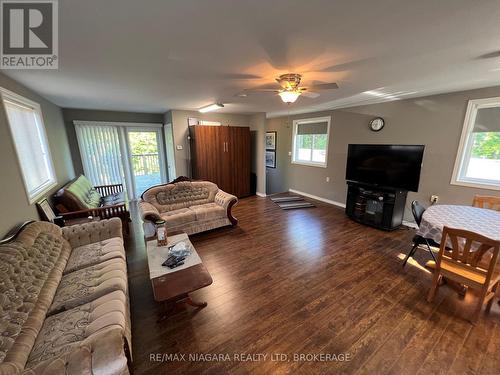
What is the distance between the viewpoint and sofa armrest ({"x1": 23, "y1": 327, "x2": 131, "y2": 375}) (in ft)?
3.23

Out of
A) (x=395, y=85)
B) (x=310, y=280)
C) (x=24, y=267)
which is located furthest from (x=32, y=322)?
(x=395, y=85)

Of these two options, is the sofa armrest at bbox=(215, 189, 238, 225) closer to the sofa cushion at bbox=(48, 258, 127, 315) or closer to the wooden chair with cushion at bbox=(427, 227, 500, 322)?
the sofa cushion at bbox=(48, 258, 127, 315)

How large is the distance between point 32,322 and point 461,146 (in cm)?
531

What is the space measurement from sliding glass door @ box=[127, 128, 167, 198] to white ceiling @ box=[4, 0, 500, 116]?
8.91 ft

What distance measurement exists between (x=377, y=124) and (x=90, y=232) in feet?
17.0

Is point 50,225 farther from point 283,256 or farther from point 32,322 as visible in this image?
point 283,256

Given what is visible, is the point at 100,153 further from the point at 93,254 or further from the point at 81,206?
the point at 93,254

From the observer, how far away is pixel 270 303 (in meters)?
2.07

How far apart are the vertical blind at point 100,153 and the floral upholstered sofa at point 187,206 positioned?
7.93ft

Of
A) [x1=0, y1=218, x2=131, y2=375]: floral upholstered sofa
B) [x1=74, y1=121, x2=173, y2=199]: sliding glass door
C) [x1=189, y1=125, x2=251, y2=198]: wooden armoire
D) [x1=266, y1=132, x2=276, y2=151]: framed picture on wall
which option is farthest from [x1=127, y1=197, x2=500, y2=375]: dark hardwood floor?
[x1=266, y1=132, x2=276, y2=151]: framed picture on wall

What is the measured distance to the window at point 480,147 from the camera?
2.88m

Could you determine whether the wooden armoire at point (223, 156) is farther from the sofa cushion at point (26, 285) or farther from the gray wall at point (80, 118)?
the sofa cushion at point (26, 285)

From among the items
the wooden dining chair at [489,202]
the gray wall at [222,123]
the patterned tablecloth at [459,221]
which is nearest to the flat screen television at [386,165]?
the wooden dining chair at [489,202]

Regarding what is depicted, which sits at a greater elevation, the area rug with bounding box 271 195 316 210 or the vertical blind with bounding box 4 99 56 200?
the vertical blind with bounding box 4 99 56 200
